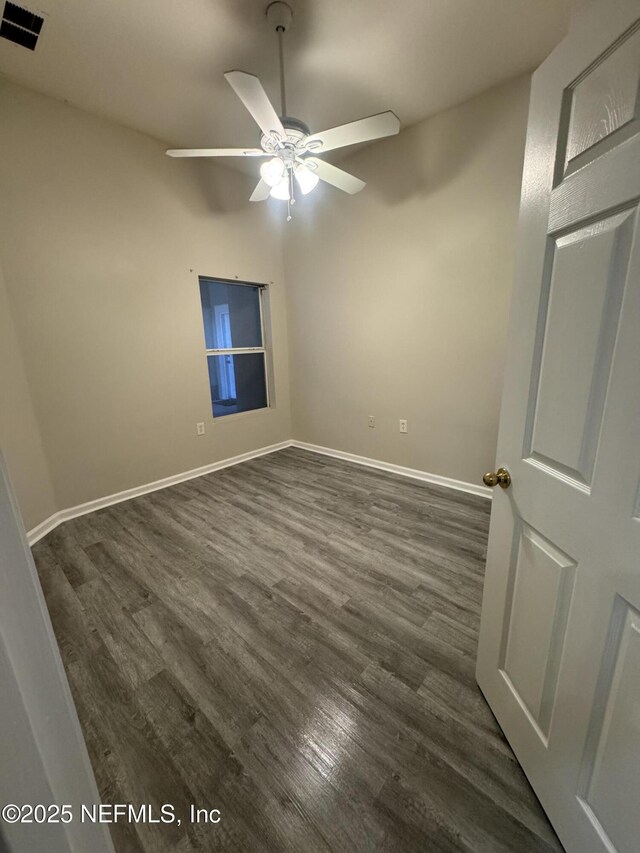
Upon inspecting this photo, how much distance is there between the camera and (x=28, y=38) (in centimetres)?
184

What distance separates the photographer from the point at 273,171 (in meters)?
2.00

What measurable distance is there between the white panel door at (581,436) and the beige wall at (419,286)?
75.8 inches

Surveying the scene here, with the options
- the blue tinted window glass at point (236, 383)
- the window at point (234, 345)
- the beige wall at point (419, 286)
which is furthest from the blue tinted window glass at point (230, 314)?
the beige wall at point (419, 286)

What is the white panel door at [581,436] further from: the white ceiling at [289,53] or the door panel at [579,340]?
the white ceiling at [289,53]

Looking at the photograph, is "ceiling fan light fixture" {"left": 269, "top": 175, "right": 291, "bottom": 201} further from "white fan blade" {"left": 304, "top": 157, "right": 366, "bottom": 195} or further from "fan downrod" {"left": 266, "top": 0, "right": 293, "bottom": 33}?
"fan downrod" {"left": 266, "top": 0, "right": 293, "bottom": 33}

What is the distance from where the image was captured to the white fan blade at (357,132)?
173 centimetres

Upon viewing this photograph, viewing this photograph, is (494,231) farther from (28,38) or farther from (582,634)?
(28,38)

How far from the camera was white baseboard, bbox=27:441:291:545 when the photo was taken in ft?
8.13

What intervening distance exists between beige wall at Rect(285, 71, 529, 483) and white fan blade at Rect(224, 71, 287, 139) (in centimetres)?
150

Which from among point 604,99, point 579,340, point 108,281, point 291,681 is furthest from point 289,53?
point 291,681

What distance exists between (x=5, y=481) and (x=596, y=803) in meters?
1.33

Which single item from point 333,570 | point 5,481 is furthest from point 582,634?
point 333,570

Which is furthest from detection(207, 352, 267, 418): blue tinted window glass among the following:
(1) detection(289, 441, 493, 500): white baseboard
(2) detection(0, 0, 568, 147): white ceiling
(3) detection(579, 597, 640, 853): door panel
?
(3) detection(579, 597, 640, 853): door panel

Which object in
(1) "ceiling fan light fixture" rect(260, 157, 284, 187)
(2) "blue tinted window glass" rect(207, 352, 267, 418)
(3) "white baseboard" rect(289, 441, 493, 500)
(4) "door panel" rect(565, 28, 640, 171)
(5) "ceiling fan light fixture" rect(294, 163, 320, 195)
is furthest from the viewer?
(2) "blue tinted window glass" rect(207, 352, 267, 418)
